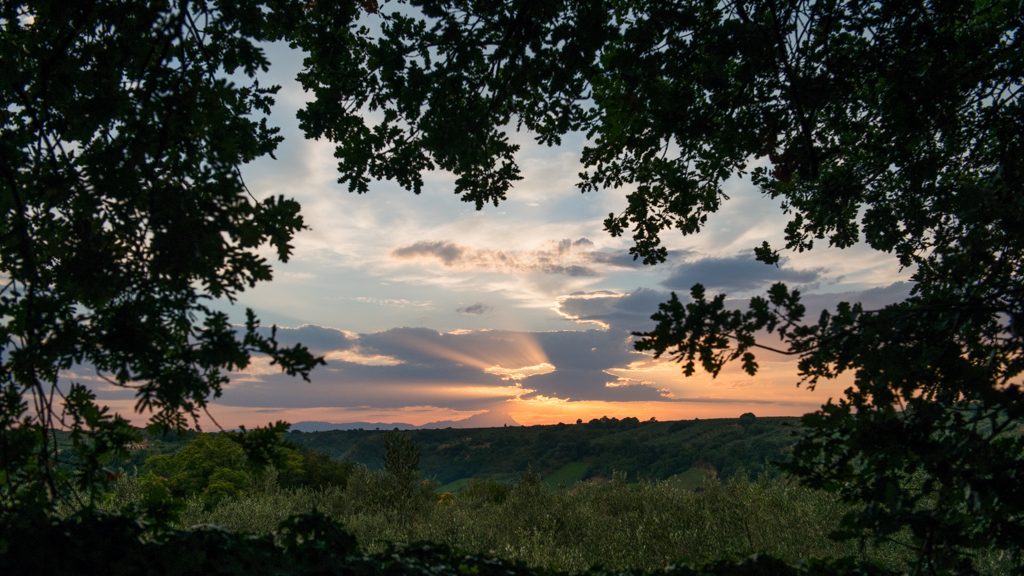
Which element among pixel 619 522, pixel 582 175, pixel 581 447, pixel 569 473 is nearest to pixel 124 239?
pixel 582 175

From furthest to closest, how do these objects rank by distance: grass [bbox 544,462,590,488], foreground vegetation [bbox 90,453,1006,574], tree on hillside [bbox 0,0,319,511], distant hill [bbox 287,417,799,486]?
grass [bbox 544,462,590,488] < distant hill [bbox 287,417,799,486] < foreground vegetation [bbox 90,453,1006,574] < tree on hillside [bbox 0,0,319,511]

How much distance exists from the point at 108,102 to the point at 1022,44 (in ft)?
32.5

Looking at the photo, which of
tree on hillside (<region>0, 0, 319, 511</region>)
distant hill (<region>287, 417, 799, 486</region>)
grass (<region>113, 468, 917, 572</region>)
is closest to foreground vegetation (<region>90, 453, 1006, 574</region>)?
grass (<region>113, 468, 917, 572</region>)

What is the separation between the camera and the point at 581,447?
203ft

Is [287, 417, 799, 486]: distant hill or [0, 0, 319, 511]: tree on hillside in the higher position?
[0, 0, 319, 511]: tree on hillside

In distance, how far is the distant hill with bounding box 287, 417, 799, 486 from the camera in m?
52.1

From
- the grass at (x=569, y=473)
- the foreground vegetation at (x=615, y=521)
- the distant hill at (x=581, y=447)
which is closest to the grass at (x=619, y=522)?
the foreground vegetation at (x=615, y=521)

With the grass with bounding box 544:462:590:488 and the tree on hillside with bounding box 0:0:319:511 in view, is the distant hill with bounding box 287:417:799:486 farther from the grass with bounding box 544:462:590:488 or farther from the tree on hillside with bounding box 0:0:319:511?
the tree on hillside with bounding box 0:0:319:511

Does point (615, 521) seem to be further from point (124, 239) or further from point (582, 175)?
point (124, 239)

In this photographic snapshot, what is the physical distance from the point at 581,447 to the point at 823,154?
55.9m

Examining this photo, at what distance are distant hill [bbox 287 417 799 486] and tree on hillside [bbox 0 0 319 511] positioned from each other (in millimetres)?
46126

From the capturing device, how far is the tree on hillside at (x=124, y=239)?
13.7ft

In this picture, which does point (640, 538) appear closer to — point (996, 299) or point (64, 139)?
point (996, 299)

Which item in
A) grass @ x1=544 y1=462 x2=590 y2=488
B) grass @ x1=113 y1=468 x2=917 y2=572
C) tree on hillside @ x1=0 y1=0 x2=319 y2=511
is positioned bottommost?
grass @ x1=544 y1=462 x2=590 y2=488
